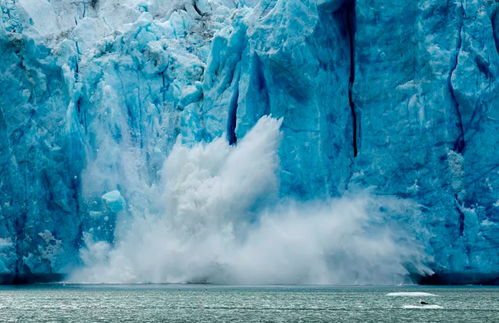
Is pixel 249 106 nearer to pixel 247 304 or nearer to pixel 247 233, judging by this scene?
pixel 247 233

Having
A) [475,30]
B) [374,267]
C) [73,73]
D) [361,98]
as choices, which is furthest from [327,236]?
[73,73]

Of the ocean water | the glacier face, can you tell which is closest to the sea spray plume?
the glacier face

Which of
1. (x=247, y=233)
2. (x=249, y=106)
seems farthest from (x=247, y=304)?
(x=249, y=106)

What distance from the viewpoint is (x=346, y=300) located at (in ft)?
80.1

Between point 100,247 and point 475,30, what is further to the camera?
point 100,247

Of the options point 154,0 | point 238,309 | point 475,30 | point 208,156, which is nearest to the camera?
point 238,309

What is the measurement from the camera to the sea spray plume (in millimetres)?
29375

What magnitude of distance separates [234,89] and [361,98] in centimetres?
430

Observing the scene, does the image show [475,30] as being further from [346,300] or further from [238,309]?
[238,309]

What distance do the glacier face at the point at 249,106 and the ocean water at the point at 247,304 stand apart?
253 cm

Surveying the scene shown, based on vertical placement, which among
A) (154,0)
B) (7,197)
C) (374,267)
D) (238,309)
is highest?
(154,0)

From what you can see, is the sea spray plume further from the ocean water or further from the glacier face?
the ocean water

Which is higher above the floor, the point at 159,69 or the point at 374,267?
the point at 159,69

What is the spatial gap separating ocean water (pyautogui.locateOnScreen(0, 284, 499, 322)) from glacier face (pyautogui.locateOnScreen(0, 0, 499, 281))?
253 cm
